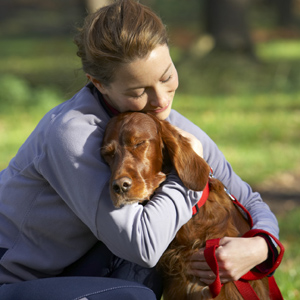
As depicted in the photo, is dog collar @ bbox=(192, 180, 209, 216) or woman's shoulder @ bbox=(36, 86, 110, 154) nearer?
woman's shoulder @ bbox=(36, 86, 110, 154)

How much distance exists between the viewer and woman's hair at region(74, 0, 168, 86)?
245 centimetres

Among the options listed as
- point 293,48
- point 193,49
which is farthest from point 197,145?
point 293,48

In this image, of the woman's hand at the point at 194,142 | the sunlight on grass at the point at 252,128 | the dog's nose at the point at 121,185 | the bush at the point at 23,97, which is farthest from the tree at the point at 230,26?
the dog's nose at the point at 121,185

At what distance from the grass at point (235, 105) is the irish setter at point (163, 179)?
78 cm

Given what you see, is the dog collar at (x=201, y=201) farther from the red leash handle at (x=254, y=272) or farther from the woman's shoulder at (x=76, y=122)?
the woman's shoulder at (x=76, y=122)

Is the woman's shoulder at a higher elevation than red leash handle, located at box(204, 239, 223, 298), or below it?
higher

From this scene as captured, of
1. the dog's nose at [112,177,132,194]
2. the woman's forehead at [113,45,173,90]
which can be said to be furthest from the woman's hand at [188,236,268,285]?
the woman's forehead at [113,45,173,90]

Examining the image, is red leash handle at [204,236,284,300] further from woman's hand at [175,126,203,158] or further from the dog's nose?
the dog's nose

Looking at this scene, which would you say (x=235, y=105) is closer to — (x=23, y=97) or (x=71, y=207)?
(x=23, y=97)

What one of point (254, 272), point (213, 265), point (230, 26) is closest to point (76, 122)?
point (213, 265)

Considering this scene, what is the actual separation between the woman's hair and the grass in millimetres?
598

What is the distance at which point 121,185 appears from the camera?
224cm

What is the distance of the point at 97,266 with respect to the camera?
2.74 metres

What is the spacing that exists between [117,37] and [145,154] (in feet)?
1.77
